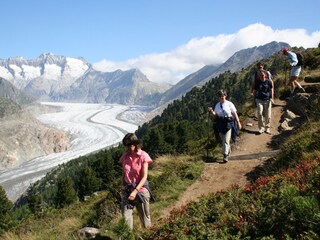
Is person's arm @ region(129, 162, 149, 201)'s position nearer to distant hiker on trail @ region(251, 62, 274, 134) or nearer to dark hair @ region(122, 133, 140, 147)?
dark hair @ region(122, 133, 140, 147)

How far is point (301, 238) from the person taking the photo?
17.4 ft

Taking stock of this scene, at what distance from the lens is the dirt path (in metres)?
14.3

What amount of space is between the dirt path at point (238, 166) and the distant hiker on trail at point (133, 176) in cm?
387

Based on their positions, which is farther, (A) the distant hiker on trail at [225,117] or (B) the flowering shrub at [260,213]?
(A) the distant hiker on trail at [225,117]

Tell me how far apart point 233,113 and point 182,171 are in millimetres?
3507

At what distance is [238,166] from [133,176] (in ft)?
26.1

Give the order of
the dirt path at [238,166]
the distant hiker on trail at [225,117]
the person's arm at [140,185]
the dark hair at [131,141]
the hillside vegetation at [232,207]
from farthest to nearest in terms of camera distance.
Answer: the distant hiker on trail at [225,117] → the dirt path at [238,166] → the dark hair at [131,141] → the person's arm at [140,185] → the hillside vegetation at [232,207]

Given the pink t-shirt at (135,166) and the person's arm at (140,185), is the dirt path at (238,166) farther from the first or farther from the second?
the person's arm at (140,185)

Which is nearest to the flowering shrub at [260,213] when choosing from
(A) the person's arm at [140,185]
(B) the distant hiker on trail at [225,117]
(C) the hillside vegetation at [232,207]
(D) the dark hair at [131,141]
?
(C) the hillside vegetation at [232,207]

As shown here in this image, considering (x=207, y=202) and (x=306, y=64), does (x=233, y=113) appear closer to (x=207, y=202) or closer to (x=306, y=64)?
(x=207, y=202)

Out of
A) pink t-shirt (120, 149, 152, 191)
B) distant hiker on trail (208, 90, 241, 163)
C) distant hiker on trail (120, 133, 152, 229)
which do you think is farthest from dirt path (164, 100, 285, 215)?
pink t-shirt (120, 149, 152, 191)

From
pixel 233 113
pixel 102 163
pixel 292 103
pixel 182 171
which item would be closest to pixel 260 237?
pixel 233 113

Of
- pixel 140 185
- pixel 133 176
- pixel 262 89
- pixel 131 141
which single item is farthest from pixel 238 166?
pixel 131 141

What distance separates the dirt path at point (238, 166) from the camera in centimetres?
1430
